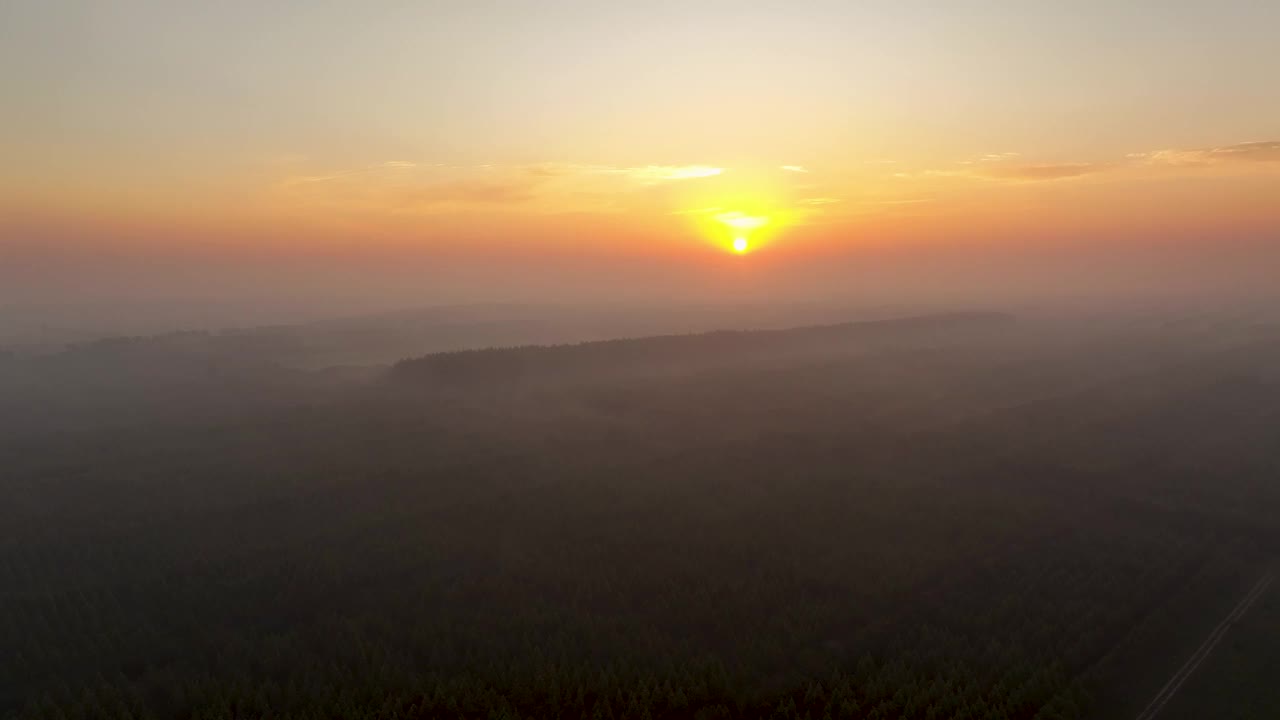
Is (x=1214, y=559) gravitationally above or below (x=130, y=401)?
below

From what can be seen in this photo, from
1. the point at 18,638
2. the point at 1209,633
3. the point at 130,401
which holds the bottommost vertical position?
the point at 1209,633

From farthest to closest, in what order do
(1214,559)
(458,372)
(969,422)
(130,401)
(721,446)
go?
(458,372) → (130,401) → (969,422) → (721,446) → (1214,559)

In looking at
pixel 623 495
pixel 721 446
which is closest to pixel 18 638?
pixel 623 495

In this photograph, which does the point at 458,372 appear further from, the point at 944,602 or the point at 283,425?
the point at 944,602

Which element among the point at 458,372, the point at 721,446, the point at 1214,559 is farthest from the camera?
the point at 458,372

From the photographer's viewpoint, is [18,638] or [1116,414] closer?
[18,638]

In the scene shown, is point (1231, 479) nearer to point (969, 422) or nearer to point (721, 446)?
point (969, 422)
